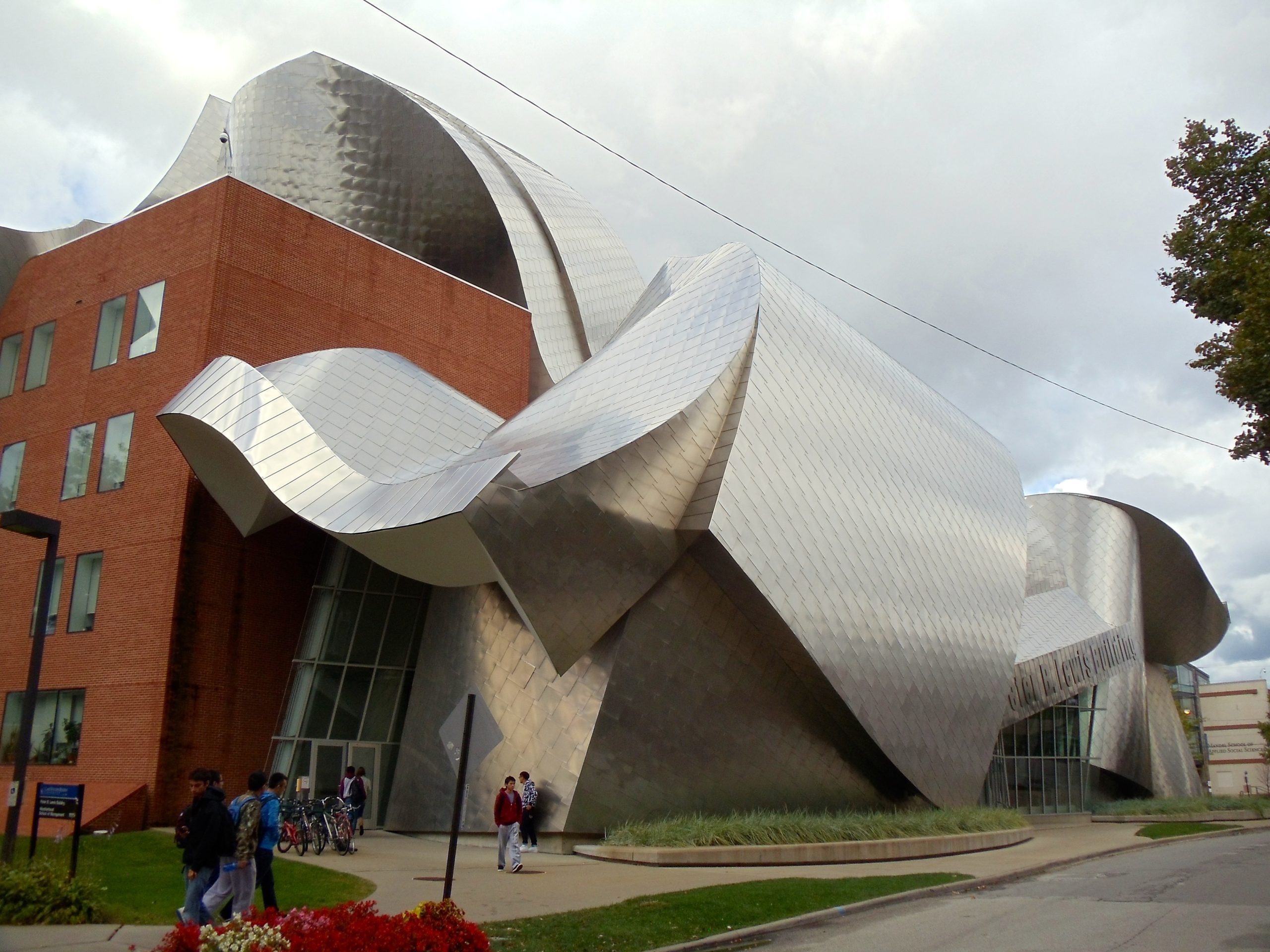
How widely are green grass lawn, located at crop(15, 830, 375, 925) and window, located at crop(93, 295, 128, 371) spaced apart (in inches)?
461

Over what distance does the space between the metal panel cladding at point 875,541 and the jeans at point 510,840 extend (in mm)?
6279

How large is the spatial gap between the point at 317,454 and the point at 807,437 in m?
9.95

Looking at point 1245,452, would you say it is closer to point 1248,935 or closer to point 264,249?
point 1248,935

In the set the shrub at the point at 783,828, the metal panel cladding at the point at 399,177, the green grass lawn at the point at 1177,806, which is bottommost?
the green grass lawn at the point at 1177,806

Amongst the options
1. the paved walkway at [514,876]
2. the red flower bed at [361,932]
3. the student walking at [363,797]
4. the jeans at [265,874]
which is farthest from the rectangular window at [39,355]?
the red flower bed at [361,932]

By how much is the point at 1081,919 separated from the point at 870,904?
7.98 ft

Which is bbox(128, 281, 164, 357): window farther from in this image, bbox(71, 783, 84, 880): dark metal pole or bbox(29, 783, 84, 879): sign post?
bbox(71, 783, 84, 880): dark metal pole

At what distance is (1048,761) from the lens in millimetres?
32812

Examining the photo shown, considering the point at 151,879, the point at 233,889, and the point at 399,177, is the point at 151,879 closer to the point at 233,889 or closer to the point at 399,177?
the point at 233,889

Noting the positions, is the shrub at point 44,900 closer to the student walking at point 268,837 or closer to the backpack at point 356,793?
the student walking at point 268,837

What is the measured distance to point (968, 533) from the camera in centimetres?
2716

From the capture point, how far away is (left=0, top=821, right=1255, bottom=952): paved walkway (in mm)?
10445

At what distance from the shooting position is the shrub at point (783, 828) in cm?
1725

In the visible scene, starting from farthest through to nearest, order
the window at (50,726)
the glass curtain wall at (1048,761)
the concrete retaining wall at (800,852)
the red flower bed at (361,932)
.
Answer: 1. the glass curtain wall at (1048,761)
2. the window at (50,726)
3. the concrete retaining wall at (800,852)
4. the red flower bed at (361,932)
